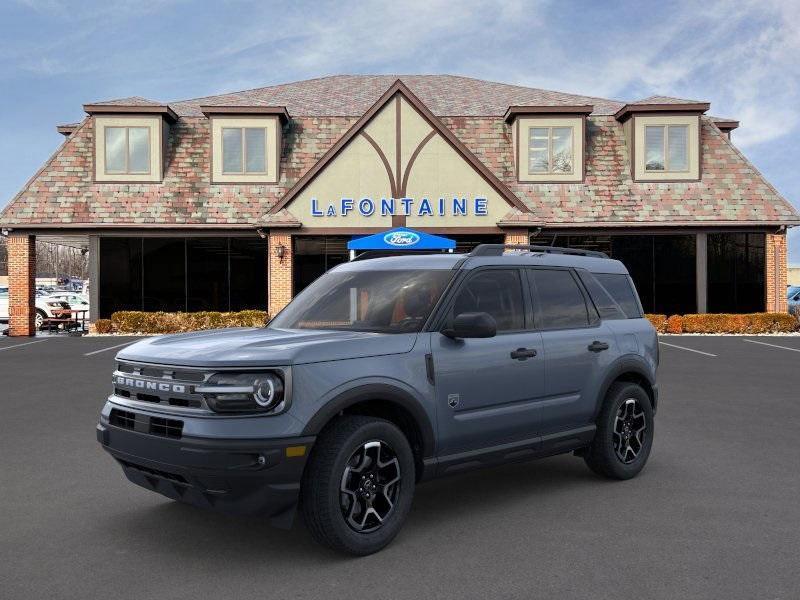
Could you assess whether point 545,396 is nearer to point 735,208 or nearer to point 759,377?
point 759,377

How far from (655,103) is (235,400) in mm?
23949

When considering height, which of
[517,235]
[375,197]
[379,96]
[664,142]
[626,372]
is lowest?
[626,372]

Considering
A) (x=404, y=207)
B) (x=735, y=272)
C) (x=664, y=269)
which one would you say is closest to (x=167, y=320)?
(x=404, y=207)

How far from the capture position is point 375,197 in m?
23.2

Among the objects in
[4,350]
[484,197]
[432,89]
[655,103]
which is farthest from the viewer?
[432,89]

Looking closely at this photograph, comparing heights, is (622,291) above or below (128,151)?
below

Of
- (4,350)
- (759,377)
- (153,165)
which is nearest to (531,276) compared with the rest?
(759,377)

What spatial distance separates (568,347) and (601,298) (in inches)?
34.2

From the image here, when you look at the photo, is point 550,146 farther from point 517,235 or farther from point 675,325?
point 675,325

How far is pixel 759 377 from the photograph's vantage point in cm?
1328

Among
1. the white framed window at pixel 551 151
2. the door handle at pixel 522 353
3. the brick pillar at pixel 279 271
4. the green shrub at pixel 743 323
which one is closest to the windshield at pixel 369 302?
the door handle at pixel 522 353

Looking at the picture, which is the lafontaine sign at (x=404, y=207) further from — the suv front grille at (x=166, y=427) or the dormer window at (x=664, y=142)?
the suv front grille at (x=166, y=427)

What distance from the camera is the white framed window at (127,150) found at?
2433 centimetres

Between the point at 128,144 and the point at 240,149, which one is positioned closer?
the point at 128,144
